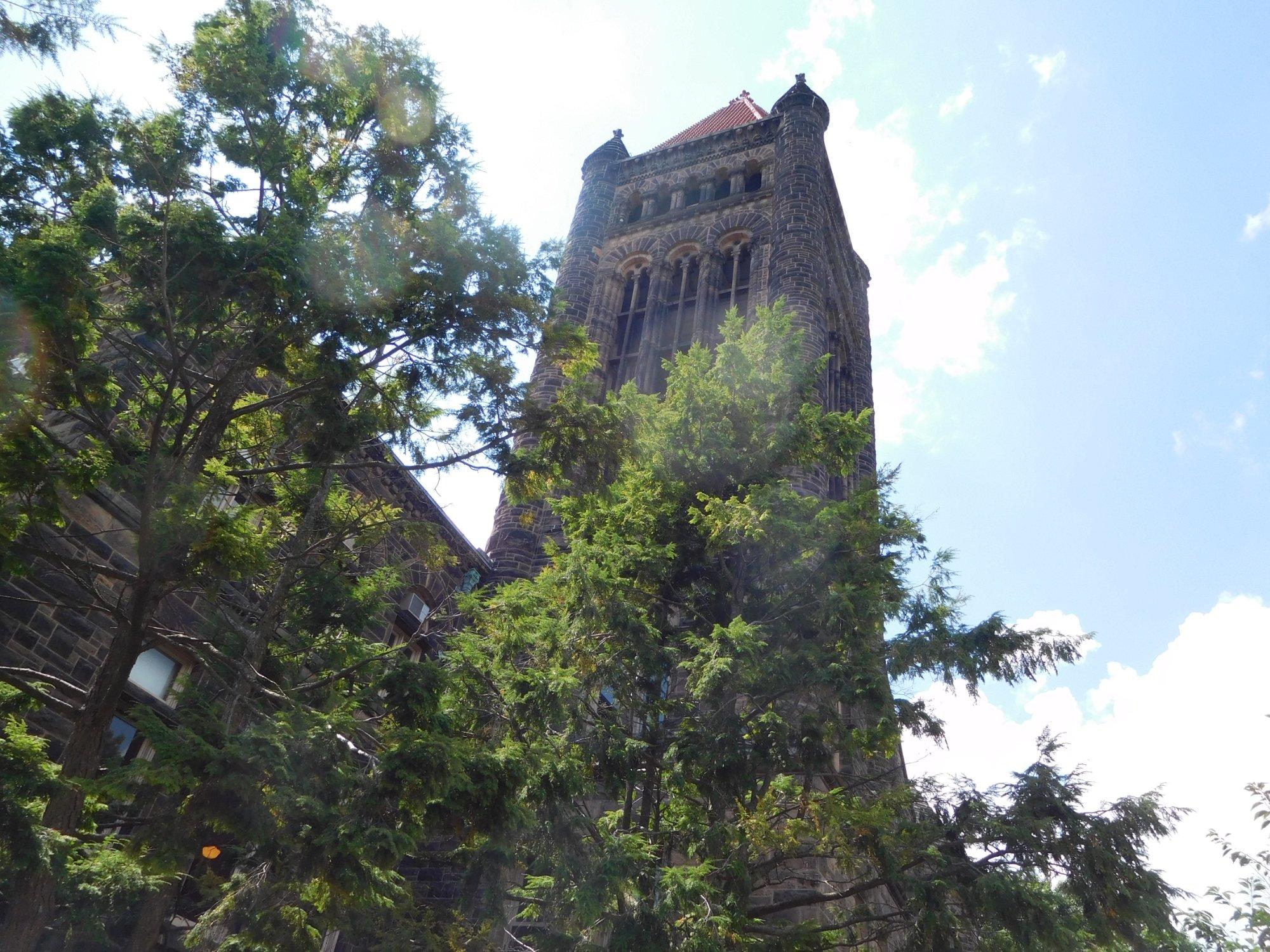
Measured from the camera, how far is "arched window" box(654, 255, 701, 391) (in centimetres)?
2517

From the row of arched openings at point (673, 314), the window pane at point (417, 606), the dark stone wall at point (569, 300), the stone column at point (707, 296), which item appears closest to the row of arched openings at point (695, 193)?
the dark stone wall at point (569, 300)

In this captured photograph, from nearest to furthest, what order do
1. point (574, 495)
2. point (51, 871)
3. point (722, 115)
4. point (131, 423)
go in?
point (51, 871)
point (131, 423)
point (574, 495)
point (722, 115)

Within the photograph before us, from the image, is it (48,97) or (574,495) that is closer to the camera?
(48,97)

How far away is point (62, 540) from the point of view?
32.8 feet

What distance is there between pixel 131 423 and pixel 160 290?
1.58 meters

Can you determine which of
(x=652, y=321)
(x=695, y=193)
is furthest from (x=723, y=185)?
(x=652, y=321)

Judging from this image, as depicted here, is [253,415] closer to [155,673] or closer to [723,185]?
[155,673]

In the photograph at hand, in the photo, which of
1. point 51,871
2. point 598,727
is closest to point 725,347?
point 598,727

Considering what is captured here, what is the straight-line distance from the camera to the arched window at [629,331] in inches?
989

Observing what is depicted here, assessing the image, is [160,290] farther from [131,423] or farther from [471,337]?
[471,337]

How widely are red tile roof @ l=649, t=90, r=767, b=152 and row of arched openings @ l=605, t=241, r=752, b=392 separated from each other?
6603 mm

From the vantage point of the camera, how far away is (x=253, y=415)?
9.70 meters

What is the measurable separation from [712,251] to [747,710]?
61.8 feet

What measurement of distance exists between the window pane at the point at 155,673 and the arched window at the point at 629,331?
14.2m
